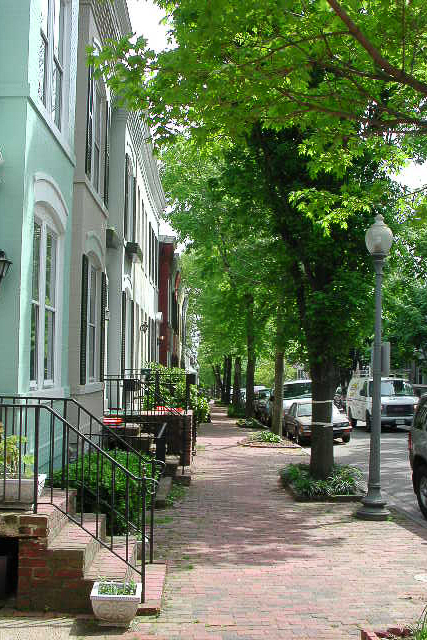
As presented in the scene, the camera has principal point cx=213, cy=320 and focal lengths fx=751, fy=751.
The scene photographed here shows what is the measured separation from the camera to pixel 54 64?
A: 31.6 ft

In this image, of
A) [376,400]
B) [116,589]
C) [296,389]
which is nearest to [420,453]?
[376,400]

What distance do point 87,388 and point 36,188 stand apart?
13.1 feet

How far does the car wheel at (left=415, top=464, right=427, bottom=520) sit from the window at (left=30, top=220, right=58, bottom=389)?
5693 millimetres

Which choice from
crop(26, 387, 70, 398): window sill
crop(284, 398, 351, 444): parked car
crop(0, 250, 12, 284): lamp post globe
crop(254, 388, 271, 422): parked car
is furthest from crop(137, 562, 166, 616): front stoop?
crop(254, 388, 271, 422): parked car

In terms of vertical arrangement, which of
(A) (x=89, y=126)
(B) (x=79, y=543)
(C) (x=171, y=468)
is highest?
(A) (x=89, y=126)

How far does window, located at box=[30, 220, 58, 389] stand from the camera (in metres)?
8.81

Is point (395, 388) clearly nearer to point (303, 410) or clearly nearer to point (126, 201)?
A: point (303, 410)

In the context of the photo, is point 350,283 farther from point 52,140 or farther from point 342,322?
point 52,140

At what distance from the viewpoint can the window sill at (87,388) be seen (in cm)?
1081

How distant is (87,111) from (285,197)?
157 inches

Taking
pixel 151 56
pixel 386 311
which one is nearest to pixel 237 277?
pixel 386 311

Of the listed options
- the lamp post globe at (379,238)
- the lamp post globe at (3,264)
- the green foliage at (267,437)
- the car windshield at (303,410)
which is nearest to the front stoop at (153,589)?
the lamp post globe at (3,264)

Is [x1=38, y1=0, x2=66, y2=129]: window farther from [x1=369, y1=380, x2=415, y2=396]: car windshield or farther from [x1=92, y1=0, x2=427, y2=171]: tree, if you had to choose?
[x1=369, y1=380, x2=415, y2=396]: car windshield

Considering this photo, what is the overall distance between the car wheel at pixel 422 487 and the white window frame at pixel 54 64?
720 cm
